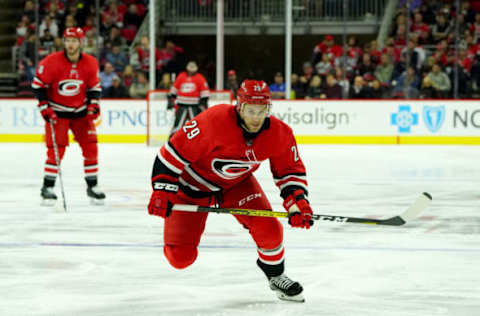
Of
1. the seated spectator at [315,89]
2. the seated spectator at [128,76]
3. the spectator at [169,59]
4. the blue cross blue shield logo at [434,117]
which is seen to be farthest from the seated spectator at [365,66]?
the seated spectator at [128,76]

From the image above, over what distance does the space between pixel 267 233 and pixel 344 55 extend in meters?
10.1

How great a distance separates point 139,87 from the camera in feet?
41.4

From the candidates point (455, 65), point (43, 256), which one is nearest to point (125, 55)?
point (455, 65)

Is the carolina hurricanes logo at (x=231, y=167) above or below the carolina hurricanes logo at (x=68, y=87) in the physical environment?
below

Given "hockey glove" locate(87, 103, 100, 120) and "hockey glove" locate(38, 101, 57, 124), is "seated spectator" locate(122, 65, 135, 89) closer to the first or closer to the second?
"hockey glove" locate(87, 103, 100, 120)

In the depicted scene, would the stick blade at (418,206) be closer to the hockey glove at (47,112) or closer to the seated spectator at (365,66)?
the hockey glove at (47,112)

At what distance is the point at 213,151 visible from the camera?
311 cm

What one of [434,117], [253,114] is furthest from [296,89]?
[253,114]

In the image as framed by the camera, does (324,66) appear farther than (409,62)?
Yes

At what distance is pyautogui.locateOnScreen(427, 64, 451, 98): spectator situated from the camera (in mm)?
12133

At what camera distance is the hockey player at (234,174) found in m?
3.02

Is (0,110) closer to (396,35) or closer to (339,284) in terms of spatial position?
(396,35)

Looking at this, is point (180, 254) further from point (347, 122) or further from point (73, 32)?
point (347, 122)

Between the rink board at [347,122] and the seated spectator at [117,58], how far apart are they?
4.60 feet
